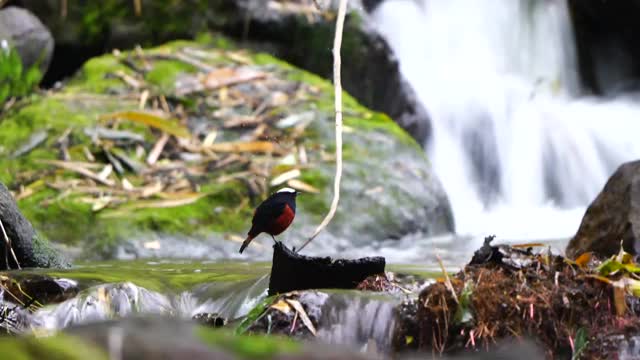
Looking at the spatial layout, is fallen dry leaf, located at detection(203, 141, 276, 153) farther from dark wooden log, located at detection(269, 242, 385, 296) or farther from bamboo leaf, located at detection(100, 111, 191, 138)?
dark wooden log, located at detection(269, 242, 385, 296)

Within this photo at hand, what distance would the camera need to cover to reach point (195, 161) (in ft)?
24.8

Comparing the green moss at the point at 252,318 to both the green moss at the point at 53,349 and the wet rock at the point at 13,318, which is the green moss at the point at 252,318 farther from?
the green moss at the point at 53,349

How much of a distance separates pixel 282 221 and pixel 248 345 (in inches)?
114

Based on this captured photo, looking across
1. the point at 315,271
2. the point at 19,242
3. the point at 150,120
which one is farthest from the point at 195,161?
the point at 315,271

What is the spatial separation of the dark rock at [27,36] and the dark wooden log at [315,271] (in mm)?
6639

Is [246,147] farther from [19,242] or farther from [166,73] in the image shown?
[19,242]

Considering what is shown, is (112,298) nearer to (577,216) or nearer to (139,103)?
(139,103)

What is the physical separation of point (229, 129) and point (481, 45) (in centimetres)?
645

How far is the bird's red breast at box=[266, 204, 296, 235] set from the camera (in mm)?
4246

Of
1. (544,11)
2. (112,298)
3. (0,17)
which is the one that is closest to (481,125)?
(544,11)

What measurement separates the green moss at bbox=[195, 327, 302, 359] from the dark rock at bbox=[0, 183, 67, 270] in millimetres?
3143

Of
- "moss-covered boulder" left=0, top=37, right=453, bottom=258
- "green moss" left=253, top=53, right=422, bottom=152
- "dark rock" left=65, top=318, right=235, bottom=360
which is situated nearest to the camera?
"dark rock" left=65, top=318, right=235, bottom=360

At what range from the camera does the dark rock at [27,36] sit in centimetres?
942

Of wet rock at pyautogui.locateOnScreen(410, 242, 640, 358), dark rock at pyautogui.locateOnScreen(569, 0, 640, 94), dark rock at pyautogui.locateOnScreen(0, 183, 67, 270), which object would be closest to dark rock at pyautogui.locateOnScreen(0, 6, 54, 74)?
dark rock at pyautogui.locateOnScreen(0, 183, 67, 270)
